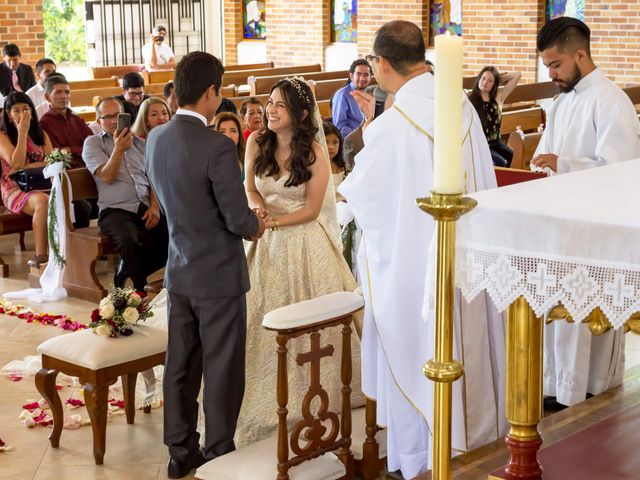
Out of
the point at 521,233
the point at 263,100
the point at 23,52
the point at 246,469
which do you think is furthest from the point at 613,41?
the point at 521,233

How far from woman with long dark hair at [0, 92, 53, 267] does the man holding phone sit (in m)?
9.54

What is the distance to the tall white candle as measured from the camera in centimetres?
215

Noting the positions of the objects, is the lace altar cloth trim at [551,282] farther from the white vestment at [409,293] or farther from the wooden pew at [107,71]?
the wooden pew at [107,71]

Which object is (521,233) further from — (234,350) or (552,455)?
(234,350)

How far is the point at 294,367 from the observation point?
4.96 meters

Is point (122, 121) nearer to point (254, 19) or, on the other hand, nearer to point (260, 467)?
point (260, 467)

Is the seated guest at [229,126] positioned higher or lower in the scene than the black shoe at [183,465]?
higher

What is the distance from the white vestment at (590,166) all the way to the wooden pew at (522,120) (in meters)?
5.03

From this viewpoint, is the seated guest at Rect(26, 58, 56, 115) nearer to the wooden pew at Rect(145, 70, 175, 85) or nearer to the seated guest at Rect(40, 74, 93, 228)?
the seated guest at Rect(40, 74, 93, 228)

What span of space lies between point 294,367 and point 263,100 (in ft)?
19.5

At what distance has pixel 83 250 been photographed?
302 inches

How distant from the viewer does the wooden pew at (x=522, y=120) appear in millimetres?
10227

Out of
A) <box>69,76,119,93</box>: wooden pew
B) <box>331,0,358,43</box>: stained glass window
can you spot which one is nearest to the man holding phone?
<box>331,0,358,43</box>: stained glass window

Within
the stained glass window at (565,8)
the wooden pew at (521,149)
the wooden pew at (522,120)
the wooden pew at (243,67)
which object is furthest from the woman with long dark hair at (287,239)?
the wooden pew at (243,67)
